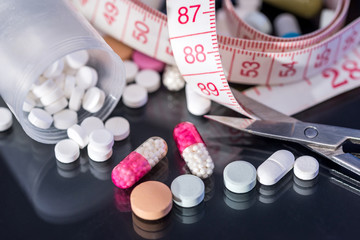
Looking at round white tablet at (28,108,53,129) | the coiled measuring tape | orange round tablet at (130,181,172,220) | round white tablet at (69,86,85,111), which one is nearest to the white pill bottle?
round white tablet at (28,108,53,129)

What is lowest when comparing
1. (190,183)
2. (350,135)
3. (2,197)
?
(2,197)

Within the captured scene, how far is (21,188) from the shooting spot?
189 cm

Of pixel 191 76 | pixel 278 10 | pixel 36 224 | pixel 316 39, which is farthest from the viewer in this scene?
pixel 278 10

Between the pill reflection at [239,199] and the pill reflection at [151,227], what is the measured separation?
0.21 metres

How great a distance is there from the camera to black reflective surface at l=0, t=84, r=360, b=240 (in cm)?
176

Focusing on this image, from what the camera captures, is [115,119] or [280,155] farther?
[115,119]

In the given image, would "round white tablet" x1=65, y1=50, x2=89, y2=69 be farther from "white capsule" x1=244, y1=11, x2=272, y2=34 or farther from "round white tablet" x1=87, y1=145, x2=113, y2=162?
"white capsule" x1=244, y1=11, x2=272, y2=34

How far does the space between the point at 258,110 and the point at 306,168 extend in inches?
11.7

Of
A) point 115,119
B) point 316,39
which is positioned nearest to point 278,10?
point 316,39

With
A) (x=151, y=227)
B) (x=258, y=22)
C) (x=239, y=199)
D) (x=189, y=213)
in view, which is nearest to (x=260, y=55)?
(x=258, y=22)

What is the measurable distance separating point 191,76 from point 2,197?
2.53 ft

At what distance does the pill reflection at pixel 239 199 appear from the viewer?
183cm

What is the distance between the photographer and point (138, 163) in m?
1.86

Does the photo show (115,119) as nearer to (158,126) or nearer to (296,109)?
(158,126)
